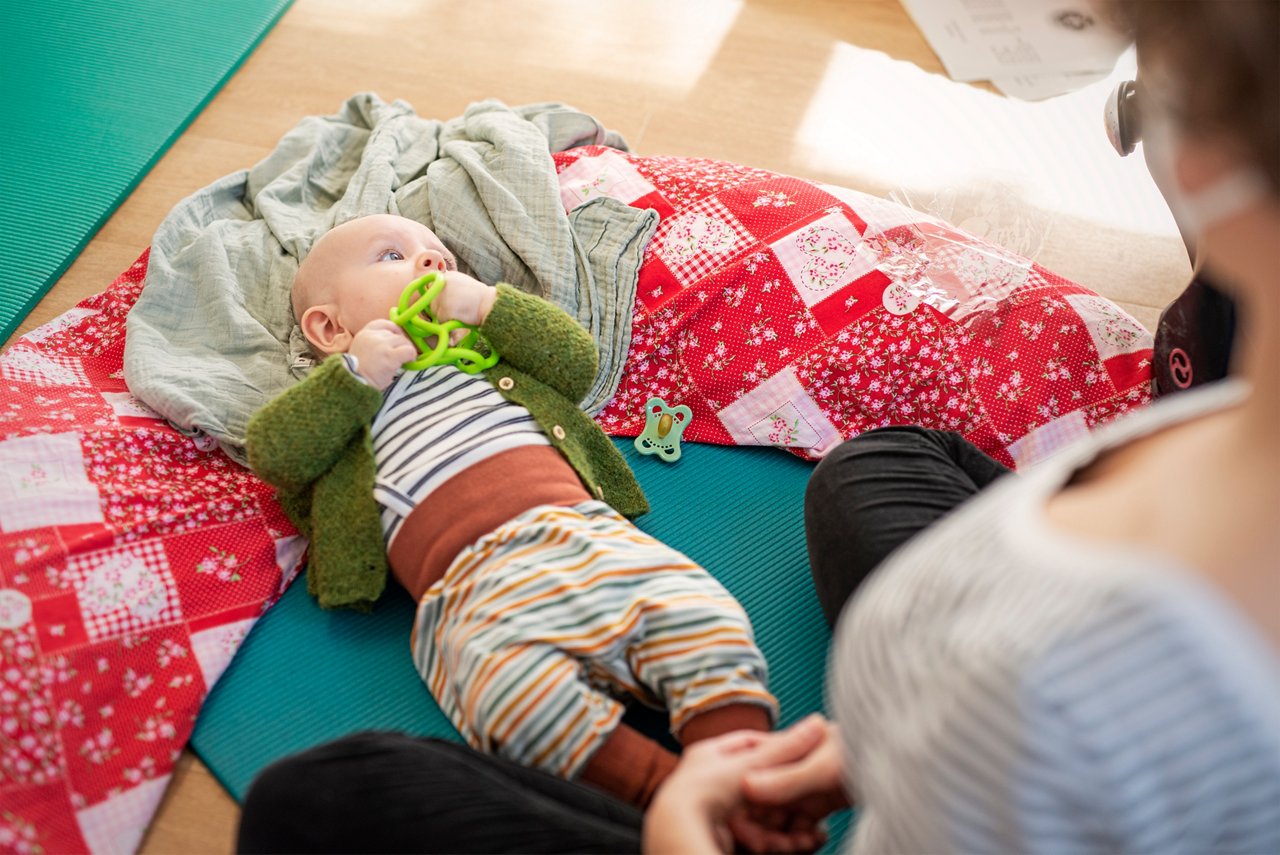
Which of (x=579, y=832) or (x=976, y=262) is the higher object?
(x=976, y=262)

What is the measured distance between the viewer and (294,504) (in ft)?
3.64

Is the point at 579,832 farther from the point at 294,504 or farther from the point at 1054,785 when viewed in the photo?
the point at 294,504

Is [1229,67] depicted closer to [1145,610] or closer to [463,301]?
[1145,610]

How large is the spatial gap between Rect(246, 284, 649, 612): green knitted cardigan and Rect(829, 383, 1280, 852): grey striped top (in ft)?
1.97

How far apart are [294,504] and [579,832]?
522mm

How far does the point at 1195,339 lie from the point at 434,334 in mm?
814

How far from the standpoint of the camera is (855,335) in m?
1.26

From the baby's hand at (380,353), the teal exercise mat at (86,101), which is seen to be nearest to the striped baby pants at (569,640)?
the baby's hand at (380,353)

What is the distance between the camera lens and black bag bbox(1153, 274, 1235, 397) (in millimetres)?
1062

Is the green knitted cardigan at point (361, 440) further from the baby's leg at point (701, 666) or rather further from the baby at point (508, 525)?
the baby's leg at point (701, 666)

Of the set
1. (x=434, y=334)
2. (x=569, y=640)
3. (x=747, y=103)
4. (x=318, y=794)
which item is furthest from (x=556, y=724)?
(x=747, y=103)

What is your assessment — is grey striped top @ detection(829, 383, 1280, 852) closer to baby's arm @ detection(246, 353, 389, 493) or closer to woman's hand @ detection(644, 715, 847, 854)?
woman's hand @ detection(644, 715, 847, 854)

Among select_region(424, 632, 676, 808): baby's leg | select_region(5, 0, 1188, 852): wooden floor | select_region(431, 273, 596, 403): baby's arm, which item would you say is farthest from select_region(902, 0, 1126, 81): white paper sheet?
select_region(424, 632, 676, 808): baby's leg

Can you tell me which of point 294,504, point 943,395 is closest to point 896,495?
point 943,395
